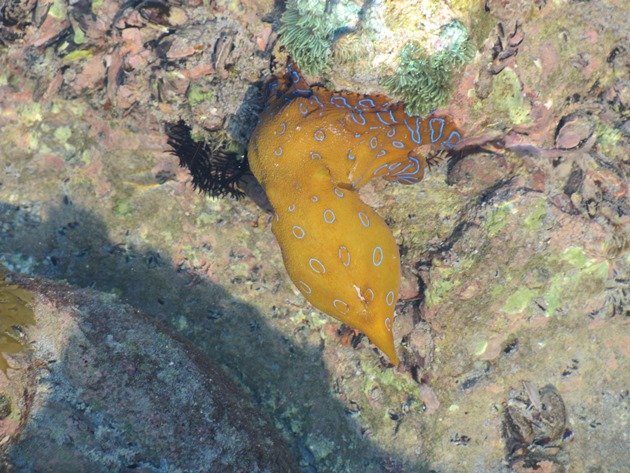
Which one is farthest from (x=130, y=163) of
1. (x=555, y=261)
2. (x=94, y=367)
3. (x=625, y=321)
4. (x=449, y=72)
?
(x=625, y=321)

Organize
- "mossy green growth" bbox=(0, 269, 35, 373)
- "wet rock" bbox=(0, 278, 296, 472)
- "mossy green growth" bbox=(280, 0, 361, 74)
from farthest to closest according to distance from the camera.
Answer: "mossy green growth" bbox=(280, 0, 361, 74)
"mossy green growth" bbox=(0, 269, 35, 373)
"wet rock" bbox=(0, 278, 296, 472)

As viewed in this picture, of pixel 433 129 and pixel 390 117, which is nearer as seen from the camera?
pixel 390 117

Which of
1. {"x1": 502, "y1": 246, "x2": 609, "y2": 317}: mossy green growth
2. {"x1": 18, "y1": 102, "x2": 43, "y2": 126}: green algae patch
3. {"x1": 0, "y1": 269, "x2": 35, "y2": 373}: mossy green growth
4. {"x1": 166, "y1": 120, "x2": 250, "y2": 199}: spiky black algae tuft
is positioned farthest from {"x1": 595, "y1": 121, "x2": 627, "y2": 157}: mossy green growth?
{"x1": 18, "y1": 102, "x2": 43, "y2": 126}: green algae patch

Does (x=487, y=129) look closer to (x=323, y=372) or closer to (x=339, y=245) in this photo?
(x=339, y=245)

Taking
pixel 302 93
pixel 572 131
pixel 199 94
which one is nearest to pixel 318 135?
pixel 302 93

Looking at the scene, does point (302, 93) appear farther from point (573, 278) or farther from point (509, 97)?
point (573, 278)

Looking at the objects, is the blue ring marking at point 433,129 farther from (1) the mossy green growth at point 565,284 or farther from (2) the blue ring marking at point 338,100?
(1) the mossy green growth at point 565,284

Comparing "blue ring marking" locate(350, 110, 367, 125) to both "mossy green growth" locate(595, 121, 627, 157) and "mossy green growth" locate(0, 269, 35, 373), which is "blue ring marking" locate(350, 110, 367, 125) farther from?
"mossy green growth" locate(0, 269, 35, 373)
